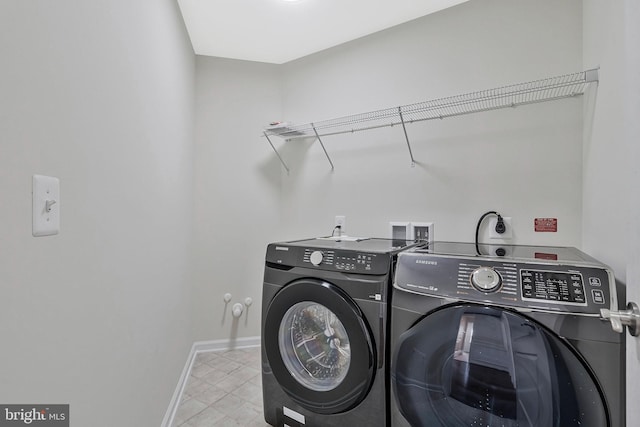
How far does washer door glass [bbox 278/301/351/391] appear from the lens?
1.39 metres

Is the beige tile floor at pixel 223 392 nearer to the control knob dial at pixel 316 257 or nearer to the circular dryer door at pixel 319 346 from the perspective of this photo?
the circular dryer door at pixel 319 346

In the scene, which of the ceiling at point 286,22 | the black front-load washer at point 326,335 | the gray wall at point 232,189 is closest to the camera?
the black front-load washer at point 326,335

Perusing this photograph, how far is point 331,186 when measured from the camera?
2.33 metres

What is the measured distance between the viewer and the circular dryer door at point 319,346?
1.24 metres

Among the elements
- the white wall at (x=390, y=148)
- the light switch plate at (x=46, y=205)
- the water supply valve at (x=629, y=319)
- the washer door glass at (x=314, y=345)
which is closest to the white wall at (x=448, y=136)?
the white wall at (x=390, y=148)

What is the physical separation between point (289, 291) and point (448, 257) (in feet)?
2.47

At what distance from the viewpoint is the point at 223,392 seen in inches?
73.6

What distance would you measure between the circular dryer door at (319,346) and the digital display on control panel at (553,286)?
2.03 ft

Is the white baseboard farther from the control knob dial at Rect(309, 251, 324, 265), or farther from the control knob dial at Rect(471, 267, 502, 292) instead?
the control knob dial at Rect(471, 267, 502, 292)

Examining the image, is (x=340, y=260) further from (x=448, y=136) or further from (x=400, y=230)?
(x=448, y=136)

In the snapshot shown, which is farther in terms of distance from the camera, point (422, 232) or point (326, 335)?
point (422, 232)

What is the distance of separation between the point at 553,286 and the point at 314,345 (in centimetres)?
106

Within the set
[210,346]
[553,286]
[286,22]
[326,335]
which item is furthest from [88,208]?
[210,346]

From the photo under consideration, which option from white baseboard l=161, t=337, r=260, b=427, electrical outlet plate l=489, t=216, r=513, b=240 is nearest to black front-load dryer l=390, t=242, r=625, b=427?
electrical outlet plate l=489, t=216, r=513, b=240
